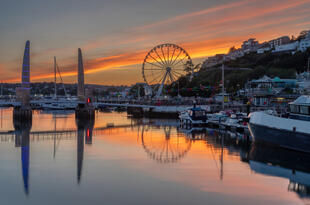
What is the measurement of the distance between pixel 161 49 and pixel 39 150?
53.2m

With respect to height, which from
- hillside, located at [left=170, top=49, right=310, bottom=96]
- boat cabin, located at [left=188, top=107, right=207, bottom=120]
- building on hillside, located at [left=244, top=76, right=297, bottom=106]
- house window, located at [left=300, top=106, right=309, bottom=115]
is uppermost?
hillside, located at [left=170, top=49, right=310, bottom=96]

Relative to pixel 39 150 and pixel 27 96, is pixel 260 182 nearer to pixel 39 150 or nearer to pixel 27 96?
pixel 39 150

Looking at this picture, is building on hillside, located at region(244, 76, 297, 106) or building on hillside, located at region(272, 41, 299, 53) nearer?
building on hillside, located at region(244, 76, 297, 106)

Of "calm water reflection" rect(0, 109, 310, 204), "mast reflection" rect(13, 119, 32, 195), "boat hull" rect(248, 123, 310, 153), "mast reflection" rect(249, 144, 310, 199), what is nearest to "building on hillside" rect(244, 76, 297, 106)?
"boat hull" rect(248, 123, 310, 153)

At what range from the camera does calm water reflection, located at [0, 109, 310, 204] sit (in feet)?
55.2

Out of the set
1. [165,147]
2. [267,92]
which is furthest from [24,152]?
[267,92]

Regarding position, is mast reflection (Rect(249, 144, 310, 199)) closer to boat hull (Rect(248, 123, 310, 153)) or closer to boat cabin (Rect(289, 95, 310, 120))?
boat hull (Rect(248, 123, 310, 153))

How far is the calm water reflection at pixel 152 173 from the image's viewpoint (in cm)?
1681

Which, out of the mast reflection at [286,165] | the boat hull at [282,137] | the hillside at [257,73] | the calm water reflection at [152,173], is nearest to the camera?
the calm water reflection at [152,173]

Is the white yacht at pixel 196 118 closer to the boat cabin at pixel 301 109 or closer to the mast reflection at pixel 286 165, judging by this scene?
the mast reflection at pixel 286 165

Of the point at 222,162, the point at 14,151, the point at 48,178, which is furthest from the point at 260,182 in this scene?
the point at 14,151

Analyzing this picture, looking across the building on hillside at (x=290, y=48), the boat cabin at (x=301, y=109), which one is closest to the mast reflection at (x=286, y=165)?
the boat cabin at (x=301, y=109)

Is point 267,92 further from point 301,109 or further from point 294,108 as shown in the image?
point 301,109

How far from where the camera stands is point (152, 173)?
2156 centimetres
